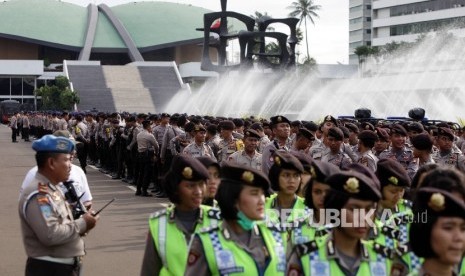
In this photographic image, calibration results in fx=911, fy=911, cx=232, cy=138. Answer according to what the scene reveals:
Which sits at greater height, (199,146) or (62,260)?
(199,146)

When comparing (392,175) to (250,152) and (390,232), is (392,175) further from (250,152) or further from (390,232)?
(250,152)

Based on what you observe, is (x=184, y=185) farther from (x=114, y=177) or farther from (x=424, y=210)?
(x=114, y=177)

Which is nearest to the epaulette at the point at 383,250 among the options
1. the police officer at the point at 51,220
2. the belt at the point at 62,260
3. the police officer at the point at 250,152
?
the police officer at the point at 51,220

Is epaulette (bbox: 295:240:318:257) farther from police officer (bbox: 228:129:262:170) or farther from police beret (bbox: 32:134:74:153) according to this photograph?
police officer (bbox: 228:129:262:170)

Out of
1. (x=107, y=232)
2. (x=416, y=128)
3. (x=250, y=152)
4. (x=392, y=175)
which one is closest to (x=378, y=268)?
(x=392, y=175)

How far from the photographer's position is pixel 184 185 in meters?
4.80

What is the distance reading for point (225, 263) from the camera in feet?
13.5

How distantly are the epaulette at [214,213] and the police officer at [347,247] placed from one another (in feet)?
2.42

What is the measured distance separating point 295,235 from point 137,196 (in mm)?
12789

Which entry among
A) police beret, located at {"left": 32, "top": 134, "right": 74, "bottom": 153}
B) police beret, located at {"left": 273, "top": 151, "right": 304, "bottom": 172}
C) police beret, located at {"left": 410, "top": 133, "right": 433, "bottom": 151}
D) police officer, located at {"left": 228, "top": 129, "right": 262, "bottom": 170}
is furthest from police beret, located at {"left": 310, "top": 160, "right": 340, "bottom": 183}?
police officer, located at {"left": 228, "top": 129, "right": 262, "bottom": 170}

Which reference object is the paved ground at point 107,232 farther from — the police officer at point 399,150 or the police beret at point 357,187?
the police beret at point 357,187

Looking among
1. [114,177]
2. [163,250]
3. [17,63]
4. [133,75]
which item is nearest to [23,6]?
[17,63]

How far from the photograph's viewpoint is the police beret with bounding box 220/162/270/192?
428 centimetres

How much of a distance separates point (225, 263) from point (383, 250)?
71cm
